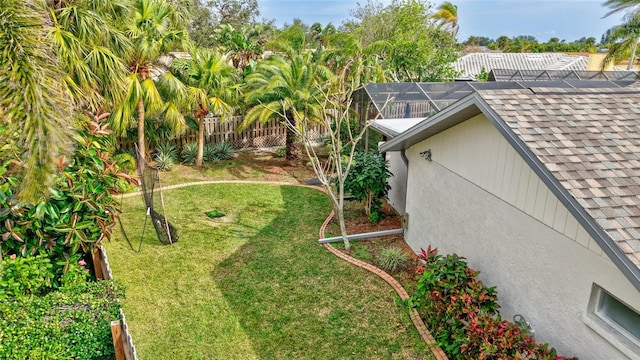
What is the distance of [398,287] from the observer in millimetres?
8734

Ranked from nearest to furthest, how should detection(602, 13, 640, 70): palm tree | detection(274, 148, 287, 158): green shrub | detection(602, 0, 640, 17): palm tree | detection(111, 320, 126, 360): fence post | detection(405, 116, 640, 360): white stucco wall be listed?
detection(405, 116, 640, 360): white stucco wall, detection(111, 320, 126, 360): fence post, detection(274, 148, 287, 158): green shrub, detection(602, 13, 640, 70): palm tree, detection(602, 0, 640, 17): palm tree

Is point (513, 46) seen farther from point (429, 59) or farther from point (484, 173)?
point (484, 173)

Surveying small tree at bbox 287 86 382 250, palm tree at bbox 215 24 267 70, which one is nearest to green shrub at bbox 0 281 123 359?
small tree at bbox 287 86 382 250

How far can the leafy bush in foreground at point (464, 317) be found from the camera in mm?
5600

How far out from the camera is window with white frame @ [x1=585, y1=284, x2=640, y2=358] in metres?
4.53

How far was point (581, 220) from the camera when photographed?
453 cm

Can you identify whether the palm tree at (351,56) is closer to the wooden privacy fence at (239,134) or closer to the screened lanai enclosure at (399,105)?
the wooden privacy fence at (239,134)

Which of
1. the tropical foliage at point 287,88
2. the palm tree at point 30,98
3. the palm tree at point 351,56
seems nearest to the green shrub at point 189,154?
the tropical foliage at point 287,88

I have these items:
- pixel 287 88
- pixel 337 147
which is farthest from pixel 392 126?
pixel 287 88

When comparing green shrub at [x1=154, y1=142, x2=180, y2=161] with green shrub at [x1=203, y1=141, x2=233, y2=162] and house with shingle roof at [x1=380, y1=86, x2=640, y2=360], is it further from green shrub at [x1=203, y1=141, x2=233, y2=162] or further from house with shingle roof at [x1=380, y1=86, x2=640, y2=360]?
house with shingle roof at [x1=380, y1=86, x2=640, y2=360]

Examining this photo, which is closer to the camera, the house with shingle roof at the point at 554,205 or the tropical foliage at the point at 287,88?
the house with shingle roof at the point at 554,205

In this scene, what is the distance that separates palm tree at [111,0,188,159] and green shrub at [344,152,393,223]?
22.8 feet

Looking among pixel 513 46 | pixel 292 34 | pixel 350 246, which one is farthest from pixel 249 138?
pixel 513 46

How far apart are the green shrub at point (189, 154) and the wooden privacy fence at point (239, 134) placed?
1.86ft
